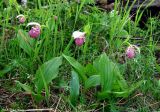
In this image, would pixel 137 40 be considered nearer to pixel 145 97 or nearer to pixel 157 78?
pixel 157 78

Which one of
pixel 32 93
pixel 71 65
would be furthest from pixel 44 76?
pixel 71 65

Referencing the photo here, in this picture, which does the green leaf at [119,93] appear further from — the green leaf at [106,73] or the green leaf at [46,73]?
the green leaf at [46,73]

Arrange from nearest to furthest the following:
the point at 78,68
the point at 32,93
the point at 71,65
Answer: the point at 32,93 < the point at 78,68 < the point at 71,65

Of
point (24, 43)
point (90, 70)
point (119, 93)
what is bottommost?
point (119, 93)

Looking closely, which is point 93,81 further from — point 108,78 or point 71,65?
point 71,65

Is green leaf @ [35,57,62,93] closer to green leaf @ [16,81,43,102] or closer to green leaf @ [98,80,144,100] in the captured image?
green leaf @ [16,81,43,102]

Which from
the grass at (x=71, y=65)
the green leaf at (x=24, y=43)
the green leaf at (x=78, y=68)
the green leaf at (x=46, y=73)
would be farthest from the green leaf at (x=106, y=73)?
the green leaf at (x=24, y=43)

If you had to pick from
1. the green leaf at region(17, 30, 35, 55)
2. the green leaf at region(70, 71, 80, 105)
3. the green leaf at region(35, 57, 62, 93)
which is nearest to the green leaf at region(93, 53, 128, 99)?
the green leaf at region(70, 71, 80, 105)
